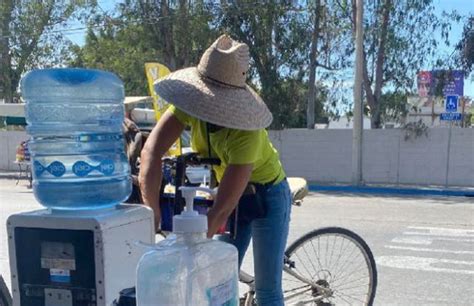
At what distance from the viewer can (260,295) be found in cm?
320

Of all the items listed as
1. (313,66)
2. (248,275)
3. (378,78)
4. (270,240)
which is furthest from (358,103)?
(270,240)

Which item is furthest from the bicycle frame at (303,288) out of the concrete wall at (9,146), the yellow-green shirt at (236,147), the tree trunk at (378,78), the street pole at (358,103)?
the concrete wall at (9,146)

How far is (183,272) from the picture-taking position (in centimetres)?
188

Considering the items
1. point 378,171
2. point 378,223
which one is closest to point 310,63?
point 378,171

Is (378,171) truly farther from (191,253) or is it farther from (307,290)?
(191,253)

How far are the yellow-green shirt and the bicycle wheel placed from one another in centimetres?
101

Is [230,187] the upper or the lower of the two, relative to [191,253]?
upper

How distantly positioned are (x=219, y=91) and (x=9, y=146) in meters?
23.9

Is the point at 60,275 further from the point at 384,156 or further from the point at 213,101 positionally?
the point at 384,156

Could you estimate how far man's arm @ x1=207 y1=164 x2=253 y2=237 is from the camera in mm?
2393

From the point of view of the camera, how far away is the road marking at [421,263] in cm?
643

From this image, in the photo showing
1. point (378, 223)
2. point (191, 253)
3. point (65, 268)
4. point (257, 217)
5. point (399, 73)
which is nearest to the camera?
point (191, 253)

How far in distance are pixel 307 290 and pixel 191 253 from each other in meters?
2.29

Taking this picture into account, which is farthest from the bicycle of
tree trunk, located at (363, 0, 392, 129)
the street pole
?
tree trunk, located at (363, 0, 392, 129)
